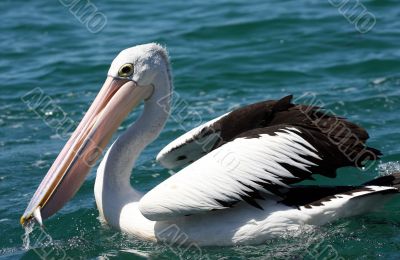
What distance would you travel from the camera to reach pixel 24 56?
12.0m

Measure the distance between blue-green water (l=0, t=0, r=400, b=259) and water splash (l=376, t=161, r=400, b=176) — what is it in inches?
3.0

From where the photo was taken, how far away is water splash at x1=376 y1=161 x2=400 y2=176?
288 inches

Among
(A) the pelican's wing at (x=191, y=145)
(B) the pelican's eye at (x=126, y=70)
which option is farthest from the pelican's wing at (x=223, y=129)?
(B) the pelican's eye at (x=126, y=70)

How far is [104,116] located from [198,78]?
4581 millimetres

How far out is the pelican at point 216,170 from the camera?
5633mm

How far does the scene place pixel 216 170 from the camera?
18.5ft

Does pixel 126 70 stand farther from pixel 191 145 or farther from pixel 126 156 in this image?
pixel 191 145

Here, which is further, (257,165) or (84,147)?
(84,147)

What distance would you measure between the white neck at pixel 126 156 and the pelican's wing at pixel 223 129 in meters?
0.25

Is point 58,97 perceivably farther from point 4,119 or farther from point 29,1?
point 29,1

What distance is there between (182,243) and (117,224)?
1.86ft

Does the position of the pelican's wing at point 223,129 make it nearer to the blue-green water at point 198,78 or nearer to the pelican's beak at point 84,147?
the pelican's beak at point 84,147

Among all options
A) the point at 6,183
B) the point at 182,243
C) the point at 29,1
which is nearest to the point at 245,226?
the point at 182,243

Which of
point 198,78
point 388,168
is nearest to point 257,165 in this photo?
point 388,168
